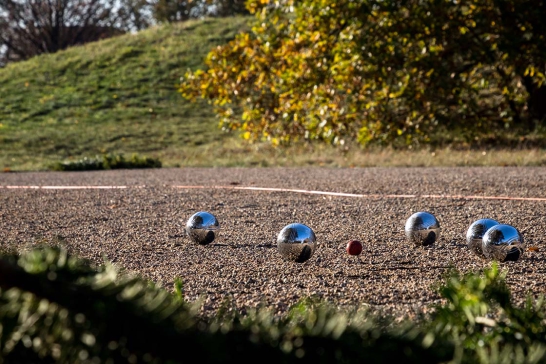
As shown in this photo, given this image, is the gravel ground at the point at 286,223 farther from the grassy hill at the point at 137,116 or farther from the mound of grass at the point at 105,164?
the grassy hill at the point at 137,116

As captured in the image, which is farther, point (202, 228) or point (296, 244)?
point (202, 228)

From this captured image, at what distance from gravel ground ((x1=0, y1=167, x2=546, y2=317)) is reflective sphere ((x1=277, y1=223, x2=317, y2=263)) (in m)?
0.08

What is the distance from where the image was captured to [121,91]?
97.3 ft

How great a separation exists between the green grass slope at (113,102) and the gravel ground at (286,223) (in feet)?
25.3

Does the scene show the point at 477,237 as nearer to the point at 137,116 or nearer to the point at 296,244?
the point at 296,244

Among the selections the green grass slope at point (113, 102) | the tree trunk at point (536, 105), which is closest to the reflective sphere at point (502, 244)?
the green grass slope at point (113, 102)

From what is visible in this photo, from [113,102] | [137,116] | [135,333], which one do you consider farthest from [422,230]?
[113,102]

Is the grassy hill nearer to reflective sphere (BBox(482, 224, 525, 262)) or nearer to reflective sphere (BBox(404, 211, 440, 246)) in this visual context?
reflective sphere (BBox(404, 211, 440, 246))

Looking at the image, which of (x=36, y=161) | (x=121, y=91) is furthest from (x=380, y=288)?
(x=121, y=91)

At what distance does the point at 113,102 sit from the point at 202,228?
78.1 feet

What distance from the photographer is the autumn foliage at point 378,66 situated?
1458 cm

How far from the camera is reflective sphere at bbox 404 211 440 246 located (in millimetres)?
5375

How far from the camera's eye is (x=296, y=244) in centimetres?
478

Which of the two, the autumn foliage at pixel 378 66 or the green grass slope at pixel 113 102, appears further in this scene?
the green grass slope at pixel 113 102
